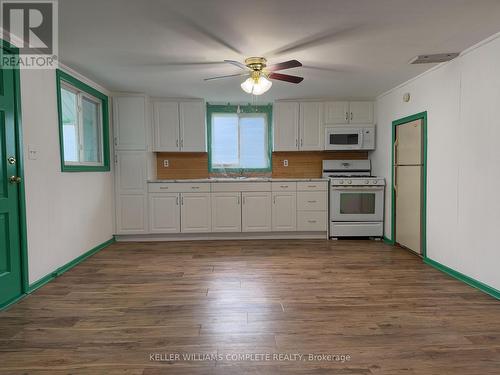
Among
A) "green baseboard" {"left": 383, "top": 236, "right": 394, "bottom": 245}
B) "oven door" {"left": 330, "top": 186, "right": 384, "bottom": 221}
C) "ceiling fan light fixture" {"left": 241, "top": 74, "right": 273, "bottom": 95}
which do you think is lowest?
"green baseboard" {"left": 383, "top": 236, "right": 394, "bottom": 245}

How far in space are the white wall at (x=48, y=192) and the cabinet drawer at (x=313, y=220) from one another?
10.2ft

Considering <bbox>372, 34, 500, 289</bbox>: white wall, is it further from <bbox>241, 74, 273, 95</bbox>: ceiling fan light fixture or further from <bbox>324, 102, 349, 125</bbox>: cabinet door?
<bbox>241, 74, 273, 95</bbox>: ceiling fan light fixture

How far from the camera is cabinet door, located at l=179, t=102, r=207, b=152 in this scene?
16.5ft

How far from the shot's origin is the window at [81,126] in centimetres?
354

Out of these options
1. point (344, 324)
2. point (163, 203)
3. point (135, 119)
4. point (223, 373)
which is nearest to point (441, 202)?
point (344, 324)

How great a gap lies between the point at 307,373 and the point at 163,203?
12.0 ft

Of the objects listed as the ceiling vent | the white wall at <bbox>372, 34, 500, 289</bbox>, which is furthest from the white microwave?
the ceiling vent

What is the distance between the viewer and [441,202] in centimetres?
344

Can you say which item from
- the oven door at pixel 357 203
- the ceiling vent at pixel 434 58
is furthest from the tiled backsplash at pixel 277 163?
the ceiling vent at pixel 434 58

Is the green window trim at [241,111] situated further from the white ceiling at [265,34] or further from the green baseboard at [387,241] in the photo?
the green baseboard at [387,241]

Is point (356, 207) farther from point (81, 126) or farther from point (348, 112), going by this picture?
point (81, 126)

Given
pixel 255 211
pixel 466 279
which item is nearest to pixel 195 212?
pixel 255 211

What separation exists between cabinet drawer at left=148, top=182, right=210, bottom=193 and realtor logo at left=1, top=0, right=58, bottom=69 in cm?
217

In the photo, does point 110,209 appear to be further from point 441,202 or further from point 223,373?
point 441,202
